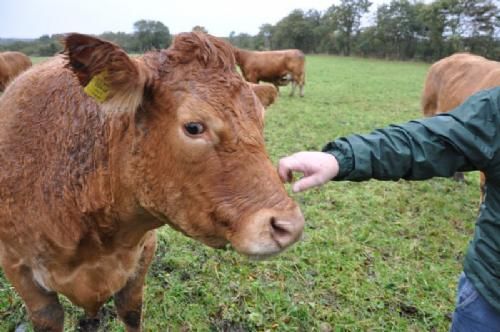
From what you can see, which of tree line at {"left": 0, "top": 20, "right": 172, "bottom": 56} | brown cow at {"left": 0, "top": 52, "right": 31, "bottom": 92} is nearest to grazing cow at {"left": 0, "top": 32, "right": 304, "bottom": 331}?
tree line at {"left": 0, "top": 20, "right": 172, "bottom": 56}

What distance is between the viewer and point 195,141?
5.78ft

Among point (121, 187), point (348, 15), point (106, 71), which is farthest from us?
point (348, 15)

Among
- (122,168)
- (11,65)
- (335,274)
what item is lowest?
(335,274)

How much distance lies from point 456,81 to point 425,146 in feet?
19.2

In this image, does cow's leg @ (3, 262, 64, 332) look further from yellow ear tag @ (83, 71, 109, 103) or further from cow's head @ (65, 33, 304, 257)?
yellow ear tag @ (83, 71, 109, 103)

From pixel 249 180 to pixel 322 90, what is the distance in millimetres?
17814

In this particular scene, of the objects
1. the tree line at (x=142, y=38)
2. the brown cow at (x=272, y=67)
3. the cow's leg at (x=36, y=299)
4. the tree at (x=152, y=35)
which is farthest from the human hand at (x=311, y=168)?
the brown cow at (x=272, y=67)

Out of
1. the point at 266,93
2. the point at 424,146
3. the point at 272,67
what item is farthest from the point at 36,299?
the point at 272,67

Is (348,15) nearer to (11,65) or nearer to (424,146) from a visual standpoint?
(11,65)

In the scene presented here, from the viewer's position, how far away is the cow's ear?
1672 millimetres

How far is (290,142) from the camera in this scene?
8.84 meters

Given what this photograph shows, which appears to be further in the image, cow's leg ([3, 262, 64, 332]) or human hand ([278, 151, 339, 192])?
cow's leg ([3, 262, 64, 332])

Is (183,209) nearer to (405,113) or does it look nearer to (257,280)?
(257,280)

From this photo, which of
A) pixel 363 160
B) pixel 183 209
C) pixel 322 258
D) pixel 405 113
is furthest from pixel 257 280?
pixel 405 113
